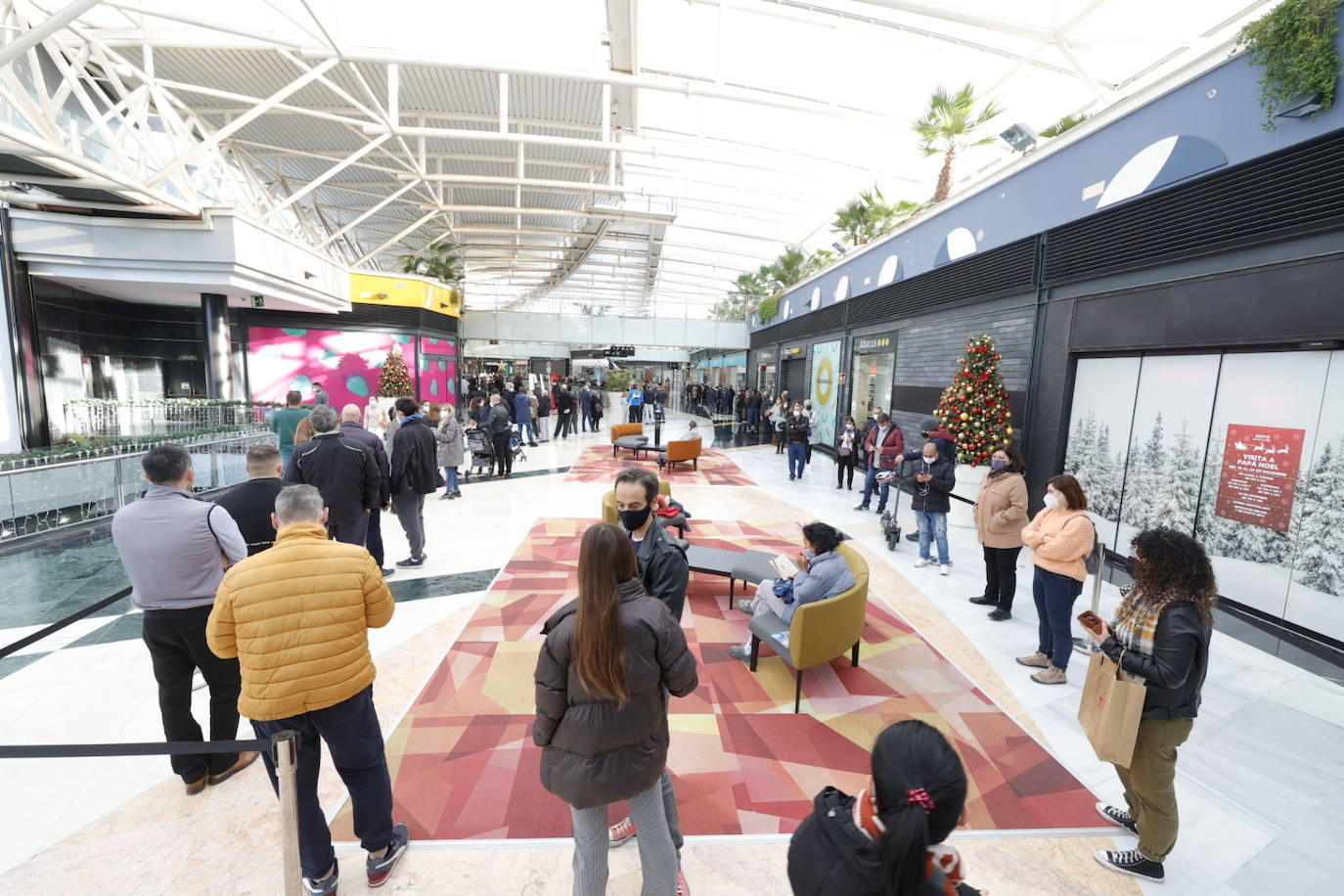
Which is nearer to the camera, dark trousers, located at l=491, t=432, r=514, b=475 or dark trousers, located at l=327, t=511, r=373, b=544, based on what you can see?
dark trousers, located at l=327, t=511, r=373, b=544

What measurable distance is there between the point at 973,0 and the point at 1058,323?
17.4 feet

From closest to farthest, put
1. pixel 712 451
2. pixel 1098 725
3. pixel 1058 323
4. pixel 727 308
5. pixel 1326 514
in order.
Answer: pixel 1098 725
pixel 1326 514
pixel 1058 323
pixel 712 451
pixel 727 308

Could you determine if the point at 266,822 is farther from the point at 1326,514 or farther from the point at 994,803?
the point at 1326,514

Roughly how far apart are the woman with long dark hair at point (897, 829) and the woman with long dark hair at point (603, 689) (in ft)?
2.05

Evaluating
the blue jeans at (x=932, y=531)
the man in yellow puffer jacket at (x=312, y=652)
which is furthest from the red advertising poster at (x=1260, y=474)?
the man in yellow puffer jacket at (x=312, y=652)

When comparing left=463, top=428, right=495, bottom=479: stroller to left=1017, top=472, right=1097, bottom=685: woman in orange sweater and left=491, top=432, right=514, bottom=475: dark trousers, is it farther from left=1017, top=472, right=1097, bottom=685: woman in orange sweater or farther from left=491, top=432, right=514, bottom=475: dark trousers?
left=1017, top=472, right=1097, bottom=685: woman in orange sweater

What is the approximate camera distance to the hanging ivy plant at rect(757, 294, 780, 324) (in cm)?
2078

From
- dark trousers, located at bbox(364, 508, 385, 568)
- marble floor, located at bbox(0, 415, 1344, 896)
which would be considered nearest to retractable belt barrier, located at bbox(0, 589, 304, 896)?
marble floor, located at bbox(0, 415, 1344, 896)

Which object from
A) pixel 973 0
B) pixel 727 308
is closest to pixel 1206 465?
pixel 973 0

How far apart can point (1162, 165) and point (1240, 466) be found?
123 inches

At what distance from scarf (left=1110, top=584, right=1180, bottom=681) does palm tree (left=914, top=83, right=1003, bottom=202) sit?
9598 mm

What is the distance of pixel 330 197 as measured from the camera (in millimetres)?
19984

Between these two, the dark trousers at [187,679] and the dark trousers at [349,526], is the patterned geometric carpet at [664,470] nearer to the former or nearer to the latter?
the dark trousers at [349,526]

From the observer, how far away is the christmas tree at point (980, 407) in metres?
7.82
